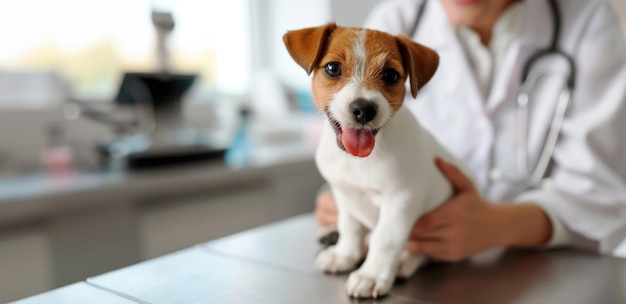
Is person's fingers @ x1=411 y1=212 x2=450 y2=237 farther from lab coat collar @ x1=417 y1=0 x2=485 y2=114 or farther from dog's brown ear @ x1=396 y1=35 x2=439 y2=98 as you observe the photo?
lab coat collar @ x1=417 y1=0 x2=485 y2=114

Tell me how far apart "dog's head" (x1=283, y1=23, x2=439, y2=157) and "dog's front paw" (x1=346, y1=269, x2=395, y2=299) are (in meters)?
0.16

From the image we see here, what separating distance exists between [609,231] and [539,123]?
217 millimetres

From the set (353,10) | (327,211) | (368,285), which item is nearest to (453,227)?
(368,285)

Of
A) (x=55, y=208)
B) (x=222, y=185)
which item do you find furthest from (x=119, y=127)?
(x=55, y=208)

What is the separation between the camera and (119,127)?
1573mm

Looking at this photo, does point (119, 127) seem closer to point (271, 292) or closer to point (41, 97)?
point (41, 97)

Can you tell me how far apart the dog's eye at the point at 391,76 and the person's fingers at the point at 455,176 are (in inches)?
6.9

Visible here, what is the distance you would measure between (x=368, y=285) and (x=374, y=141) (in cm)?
17

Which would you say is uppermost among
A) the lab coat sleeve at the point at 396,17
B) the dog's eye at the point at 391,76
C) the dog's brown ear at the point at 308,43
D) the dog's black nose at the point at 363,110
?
the lab coat sleeve at the point at 396,17

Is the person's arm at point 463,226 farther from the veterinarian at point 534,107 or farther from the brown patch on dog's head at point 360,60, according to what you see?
the brown patch on dog's head at point 360,60

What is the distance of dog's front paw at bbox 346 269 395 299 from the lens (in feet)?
1.86

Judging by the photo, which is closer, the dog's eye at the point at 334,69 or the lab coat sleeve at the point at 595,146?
the dog's eye at the point at 334,69

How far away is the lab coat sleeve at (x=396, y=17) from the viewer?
983 mm

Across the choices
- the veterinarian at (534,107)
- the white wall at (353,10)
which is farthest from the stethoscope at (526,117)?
the white wall at (353,10)
